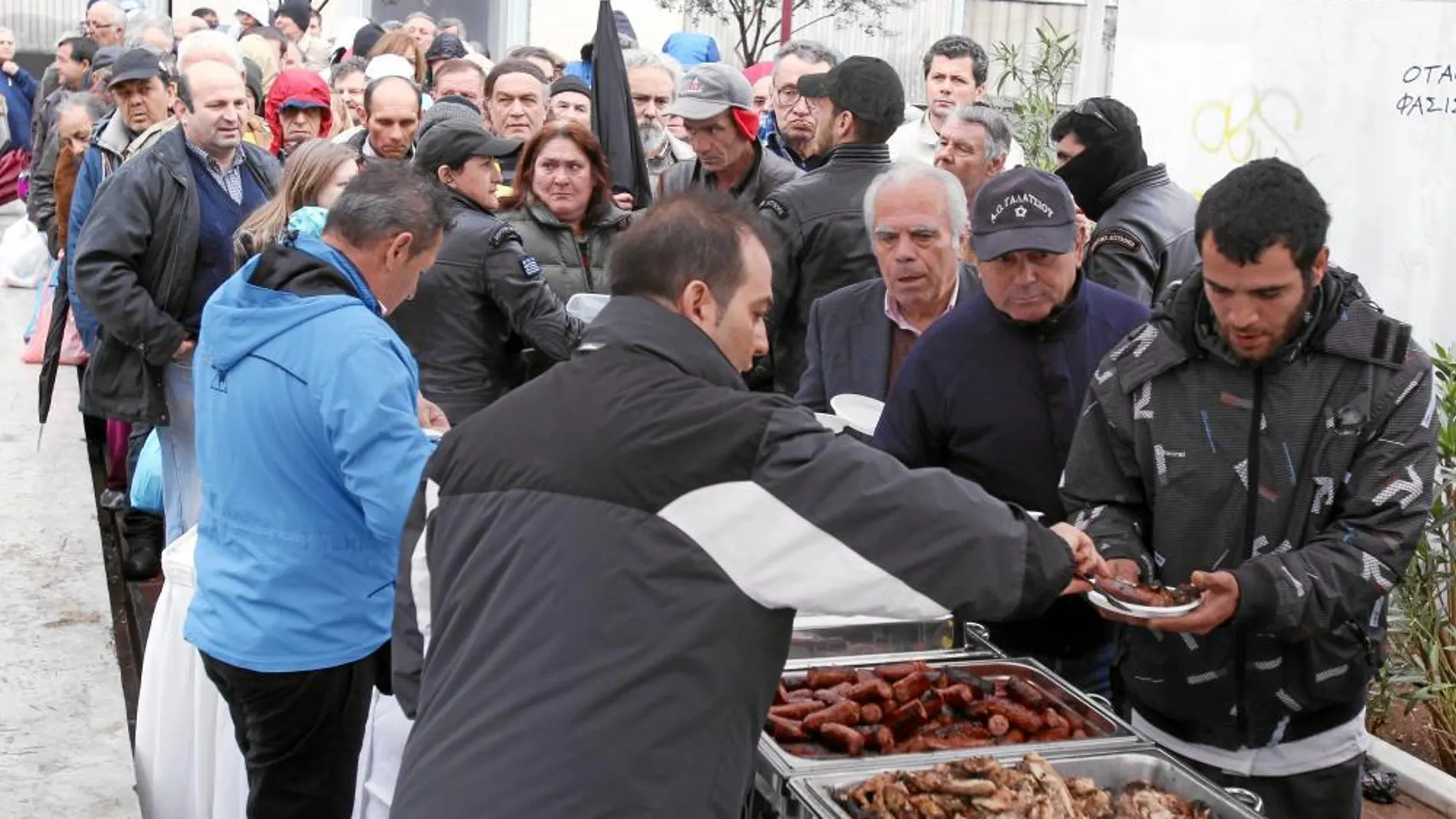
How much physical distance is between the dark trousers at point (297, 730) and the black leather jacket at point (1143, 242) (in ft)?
8.56

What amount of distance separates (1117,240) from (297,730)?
2.91 m

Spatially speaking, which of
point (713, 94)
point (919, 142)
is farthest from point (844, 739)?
point (919, 142)

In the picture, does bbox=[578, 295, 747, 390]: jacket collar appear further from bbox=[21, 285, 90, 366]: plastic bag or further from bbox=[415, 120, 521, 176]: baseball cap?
bbox=[21, 285, 90, 366]: plastic bag

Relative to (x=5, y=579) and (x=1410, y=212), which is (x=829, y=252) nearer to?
(x=1410, y=212)

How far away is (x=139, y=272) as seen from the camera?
607cm

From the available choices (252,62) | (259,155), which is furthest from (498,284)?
(252,62)

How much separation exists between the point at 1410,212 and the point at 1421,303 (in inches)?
11.8

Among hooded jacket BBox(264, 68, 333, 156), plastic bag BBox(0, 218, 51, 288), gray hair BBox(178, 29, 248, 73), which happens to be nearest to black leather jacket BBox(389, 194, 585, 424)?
gray hair BBox(178, 29, 248, 73)

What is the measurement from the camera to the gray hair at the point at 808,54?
319 inches

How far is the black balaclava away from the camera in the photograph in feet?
17.8

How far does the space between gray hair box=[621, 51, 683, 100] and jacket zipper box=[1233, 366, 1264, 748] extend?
216 inches

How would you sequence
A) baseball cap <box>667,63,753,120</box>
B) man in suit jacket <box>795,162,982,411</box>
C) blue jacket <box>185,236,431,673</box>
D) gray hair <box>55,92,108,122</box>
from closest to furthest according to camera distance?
1. blue jacket <box>185,236,431,673</box>
2. man in suit jacket <box>795,162,982,411</box>
3. baseball cap <box>667,63,753,120</box>
4. gray hair <box>55,92,108,122</box>

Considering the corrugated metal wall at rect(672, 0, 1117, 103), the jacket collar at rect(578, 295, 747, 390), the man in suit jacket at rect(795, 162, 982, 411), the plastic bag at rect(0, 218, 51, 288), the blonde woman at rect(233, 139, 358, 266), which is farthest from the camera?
the corrugated metal wall at rect(672, 0, 1117, 103)

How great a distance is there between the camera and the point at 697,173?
6.71 m
